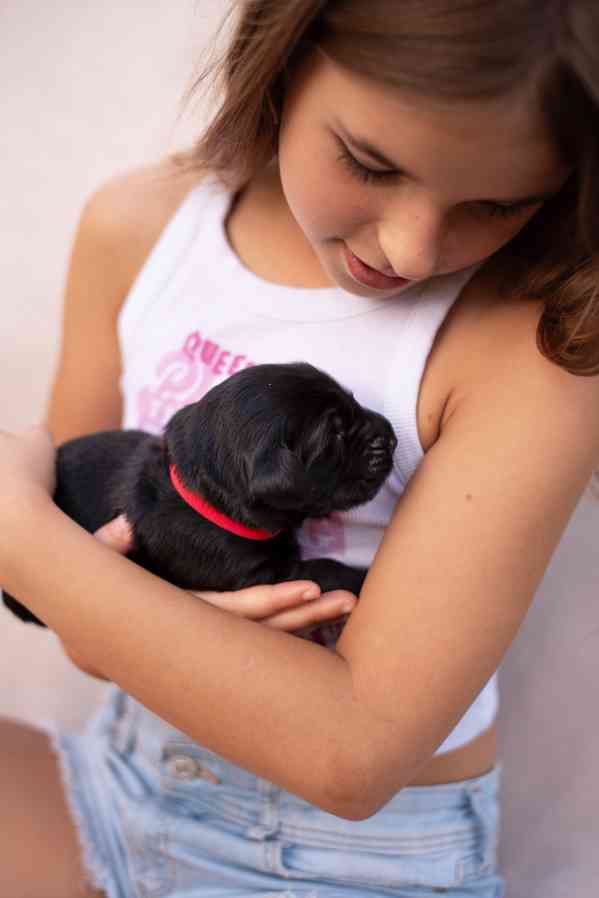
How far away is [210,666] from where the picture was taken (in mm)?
1084

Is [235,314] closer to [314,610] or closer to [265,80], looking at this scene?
[265,80]

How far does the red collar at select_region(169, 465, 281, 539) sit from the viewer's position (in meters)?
1.28

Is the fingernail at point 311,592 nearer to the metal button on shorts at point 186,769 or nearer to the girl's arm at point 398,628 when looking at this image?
the girl's arm at point 398,628

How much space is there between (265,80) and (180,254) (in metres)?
0.40

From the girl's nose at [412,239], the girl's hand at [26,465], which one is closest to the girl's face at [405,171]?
the girl's nose at [412,239]

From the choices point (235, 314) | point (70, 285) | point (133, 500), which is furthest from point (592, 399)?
point (70, 285)

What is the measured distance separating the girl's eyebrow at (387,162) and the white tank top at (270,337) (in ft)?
0.77

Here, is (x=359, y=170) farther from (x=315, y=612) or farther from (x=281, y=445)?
(x=315, y=612)

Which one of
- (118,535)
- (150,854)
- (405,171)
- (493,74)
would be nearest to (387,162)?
(405,171)

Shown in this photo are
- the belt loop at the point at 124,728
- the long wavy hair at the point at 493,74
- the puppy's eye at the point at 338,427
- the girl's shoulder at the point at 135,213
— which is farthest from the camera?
the girl's shoulder at the point at 135,213

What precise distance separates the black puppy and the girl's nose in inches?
9.2

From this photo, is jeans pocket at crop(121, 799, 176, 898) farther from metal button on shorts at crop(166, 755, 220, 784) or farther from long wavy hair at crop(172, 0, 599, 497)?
long wavy hair at crop(172, 0, 599, 497)

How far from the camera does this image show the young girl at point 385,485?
0.93 m

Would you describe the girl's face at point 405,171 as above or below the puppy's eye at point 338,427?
above
